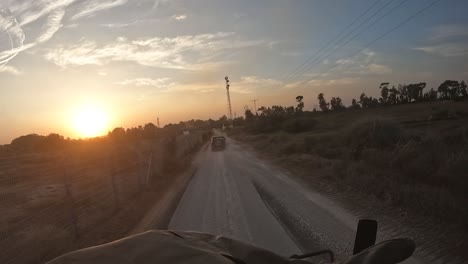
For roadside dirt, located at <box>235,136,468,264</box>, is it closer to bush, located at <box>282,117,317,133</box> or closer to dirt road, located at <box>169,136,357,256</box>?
dirt road, located at <box>169,136,357,256</box>

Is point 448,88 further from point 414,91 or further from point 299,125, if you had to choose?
point 299,125

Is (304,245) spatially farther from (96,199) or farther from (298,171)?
(298,171)

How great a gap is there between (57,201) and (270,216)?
33.5 feet

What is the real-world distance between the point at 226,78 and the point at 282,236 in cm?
9286

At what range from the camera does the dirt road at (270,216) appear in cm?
902

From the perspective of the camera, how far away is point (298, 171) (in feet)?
73.2

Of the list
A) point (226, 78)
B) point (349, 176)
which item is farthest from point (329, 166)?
point (226, 78)

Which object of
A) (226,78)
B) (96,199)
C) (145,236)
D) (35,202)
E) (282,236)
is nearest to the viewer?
(145,236)

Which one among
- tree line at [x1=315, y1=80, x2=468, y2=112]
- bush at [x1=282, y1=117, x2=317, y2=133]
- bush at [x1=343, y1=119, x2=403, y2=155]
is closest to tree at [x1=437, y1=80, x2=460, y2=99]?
tree line at [x1=315, y1=80, x2=468, y2=112]

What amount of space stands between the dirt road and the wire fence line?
2.53m

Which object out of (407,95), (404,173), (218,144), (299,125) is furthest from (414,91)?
(404,173)

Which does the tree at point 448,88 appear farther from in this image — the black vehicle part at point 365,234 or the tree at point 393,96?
the black vehicle part at point 365,234

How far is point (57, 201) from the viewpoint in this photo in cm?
1809

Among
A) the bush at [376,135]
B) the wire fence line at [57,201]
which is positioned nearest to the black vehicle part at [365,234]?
the wire fence line at [57,201]
